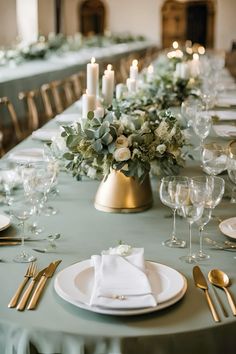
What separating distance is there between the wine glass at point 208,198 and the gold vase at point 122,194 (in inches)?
13.3

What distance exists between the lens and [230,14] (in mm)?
20125

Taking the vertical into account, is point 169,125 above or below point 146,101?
above

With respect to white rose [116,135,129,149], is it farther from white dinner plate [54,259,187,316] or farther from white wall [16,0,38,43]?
white wall [16,0,38,43]

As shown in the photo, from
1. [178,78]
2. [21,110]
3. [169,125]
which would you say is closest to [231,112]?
[178,78]

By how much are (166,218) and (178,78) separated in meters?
2.86

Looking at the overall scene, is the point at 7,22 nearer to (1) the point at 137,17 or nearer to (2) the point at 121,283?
(1) the point at 137,17

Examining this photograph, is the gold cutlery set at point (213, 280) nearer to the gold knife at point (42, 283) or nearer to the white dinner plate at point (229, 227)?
the white dinner plate at point (229, 227)

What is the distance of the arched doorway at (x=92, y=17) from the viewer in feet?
68.2

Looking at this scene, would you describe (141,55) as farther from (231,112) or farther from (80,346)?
(80,346)

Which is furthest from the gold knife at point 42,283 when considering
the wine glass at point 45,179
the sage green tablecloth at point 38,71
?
the sage green tablecloth at point 38,71

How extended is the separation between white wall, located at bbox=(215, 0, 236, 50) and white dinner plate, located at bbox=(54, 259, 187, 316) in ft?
63.7

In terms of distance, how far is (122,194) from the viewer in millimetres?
2396

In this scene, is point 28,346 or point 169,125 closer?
point 28,346

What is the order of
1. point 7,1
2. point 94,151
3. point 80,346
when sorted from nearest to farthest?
1. point 80,346
2. point 94,151
3. point 7,1
